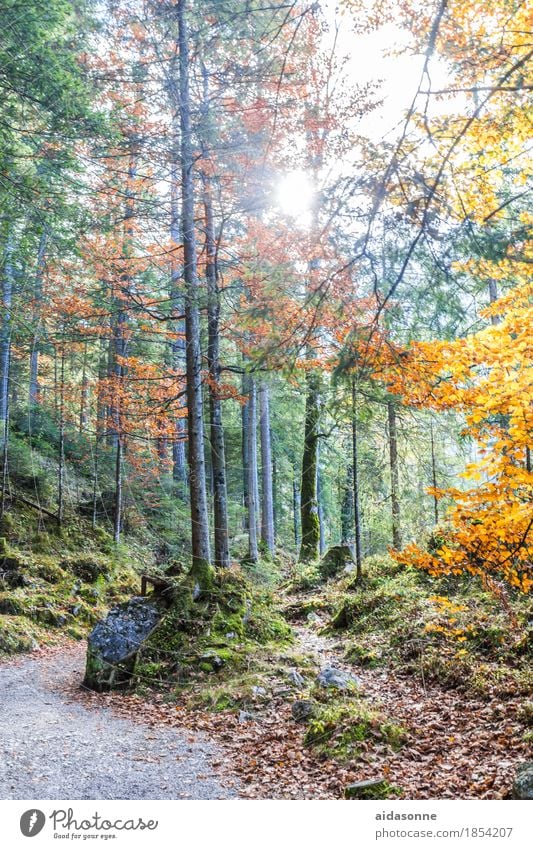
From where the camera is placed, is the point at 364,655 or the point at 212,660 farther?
the point at 364,655

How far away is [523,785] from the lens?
3.76 metres

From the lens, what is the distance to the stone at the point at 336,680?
21.1ft

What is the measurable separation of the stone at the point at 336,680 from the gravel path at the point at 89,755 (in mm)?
1554

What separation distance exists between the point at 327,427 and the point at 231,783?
1244cm

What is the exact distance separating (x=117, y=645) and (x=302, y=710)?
9.25 feet

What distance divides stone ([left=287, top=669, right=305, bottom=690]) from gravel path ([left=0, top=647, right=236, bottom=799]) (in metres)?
1.51

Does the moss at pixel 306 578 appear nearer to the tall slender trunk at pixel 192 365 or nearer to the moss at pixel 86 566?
the moss at pixel 86 566

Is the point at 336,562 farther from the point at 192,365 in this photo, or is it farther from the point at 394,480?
the point at 192,365

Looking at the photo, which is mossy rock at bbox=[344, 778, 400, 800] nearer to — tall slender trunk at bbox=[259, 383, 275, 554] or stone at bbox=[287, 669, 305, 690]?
stone at bbox=[287, 669, 305, 690]

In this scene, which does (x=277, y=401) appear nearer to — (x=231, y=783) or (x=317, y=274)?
(x=317, y=274)

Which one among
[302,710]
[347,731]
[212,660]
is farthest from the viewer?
[212,660]

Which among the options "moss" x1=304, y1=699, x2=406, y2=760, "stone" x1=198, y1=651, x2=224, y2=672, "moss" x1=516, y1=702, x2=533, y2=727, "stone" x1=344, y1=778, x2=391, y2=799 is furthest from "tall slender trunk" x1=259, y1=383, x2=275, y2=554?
"stone" x1=344, y1=778, x2=391, y2=799

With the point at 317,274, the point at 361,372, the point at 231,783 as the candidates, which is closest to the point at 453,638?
the point at 231,783

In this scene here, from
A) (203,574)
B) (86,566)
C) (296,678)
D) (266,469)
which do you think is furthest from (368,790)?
(266,469)
